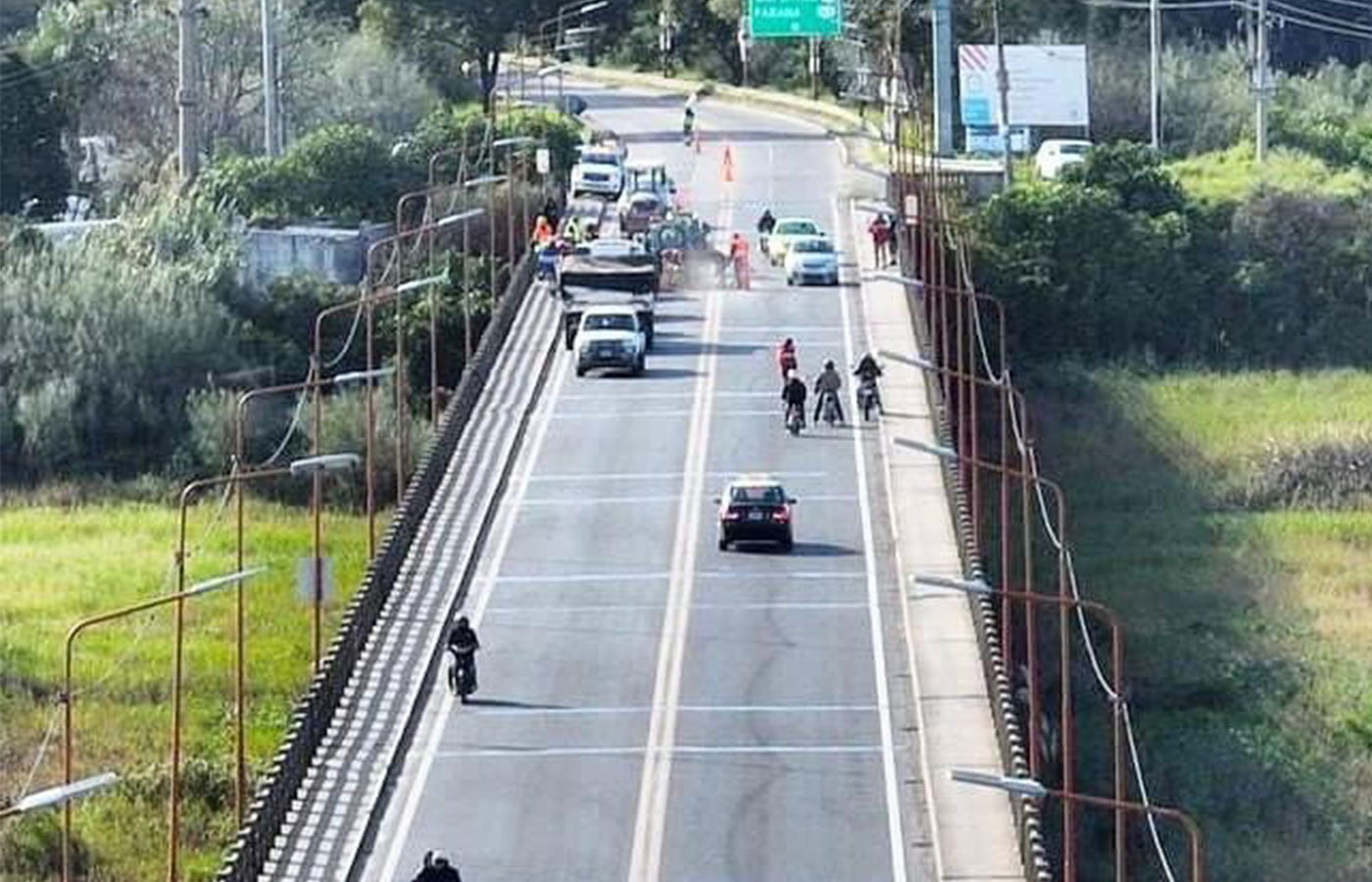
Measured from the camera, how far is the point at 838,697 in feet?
183

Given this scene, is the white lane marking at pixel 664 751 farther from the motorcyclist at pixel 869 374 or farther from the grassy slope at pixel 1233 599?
the motorcyclist at pixel 869 374

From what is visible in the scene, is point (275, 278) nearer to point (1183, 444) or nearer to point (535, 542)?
point (1183, 444)

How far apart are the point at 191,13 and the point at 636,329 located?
18.6 m

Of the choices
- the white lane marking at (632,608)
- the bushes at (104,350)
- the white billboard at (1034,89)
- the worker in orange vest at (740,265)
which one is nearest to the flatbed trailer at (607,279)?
the worker in orange vest at (740,265)

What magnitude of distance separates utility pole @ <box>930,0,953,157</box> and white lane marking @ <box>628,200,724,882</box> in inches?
1064

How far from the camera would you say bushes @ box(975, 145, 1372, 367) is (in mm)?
106438

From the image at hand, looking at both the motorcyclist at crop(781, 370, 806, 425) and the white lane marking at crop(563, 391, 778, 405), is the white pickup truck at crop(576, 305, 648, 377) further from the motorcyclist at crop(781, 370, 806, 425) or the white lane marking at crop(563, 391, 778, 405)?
the motorcyclist at crop(781, 370, 806, 425)

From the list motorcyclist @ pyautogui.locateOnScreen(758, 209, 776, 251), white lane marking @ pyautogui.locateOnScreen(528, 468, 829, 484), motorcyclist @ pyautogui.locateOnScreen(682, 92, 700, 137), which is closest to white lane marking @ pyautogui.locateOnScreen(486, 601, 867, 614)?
white lane marking @ pyautogui.locateOnScreen(528, 468, 829, 484)

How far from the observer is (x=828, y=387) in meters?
75.6

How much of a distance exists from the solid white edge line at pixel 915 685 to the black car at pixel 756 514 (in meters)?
2.05

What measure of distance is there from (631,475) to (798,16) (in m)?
40.8

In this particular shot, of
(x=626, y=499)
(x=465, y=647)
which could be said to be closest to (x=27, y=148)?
(x=626, y=499)

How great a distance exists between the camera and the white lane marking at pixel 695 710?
55.0 meters

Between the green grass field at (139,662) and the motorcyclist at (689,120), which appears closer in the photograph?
the green grass field at (139,662)
